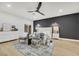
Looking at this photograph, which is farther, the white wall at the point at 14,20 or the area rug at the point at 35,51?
the white wall at the point at 14,20

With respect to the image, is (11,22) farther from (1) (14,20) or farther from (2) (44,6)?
(2) (44,6)

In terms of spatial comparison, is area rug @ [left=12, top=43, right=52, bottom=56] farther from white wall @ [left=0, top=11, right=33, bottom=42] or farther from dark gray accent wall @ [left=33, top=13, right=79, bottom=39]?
dark gray accent wall @ [left=33, top=13, right=79, bottom=39]

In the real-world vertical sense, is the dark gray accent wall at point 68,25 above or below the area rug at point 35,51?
above

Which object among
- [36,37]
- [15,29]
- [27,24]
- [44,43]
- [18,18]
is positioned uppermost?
[18,18]

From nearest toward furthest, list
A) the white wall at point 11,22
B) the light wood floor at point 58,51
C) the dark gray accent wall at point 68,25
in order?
the light wood floor at point 58,51, the white wall at point 11,22, the dark gray accent wall at point 68,25

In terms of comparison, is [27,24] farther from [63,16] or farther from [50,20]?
[63,16]

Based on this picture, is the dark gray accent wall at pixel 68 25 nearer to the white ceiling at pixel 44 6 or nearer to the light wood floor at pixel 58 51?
the white ceiling at pixel 44 6

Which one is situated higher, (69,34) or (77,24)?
(77,24)

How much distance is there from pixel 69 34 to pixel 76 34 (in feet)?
2.12

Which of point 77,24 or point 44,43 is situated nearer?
point 44,43

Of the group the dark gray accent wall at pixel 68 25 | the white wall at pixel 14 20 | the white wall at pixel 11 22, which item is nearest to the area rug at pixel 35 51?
the white wall at pixel 11 22

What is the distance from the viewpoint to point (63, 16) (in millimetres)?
7629

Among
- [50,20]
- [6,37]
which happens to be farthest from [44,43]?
[50,20]

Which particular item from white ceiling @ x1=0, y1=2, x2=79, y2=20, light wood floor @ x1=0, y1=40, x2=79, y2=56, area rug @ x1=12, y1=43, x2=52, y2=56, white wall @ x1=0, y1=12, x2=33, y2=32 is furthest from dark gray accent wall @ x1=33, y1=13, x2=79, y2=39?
area rug @ x1=12, y1=43, x2=52, y2=56
